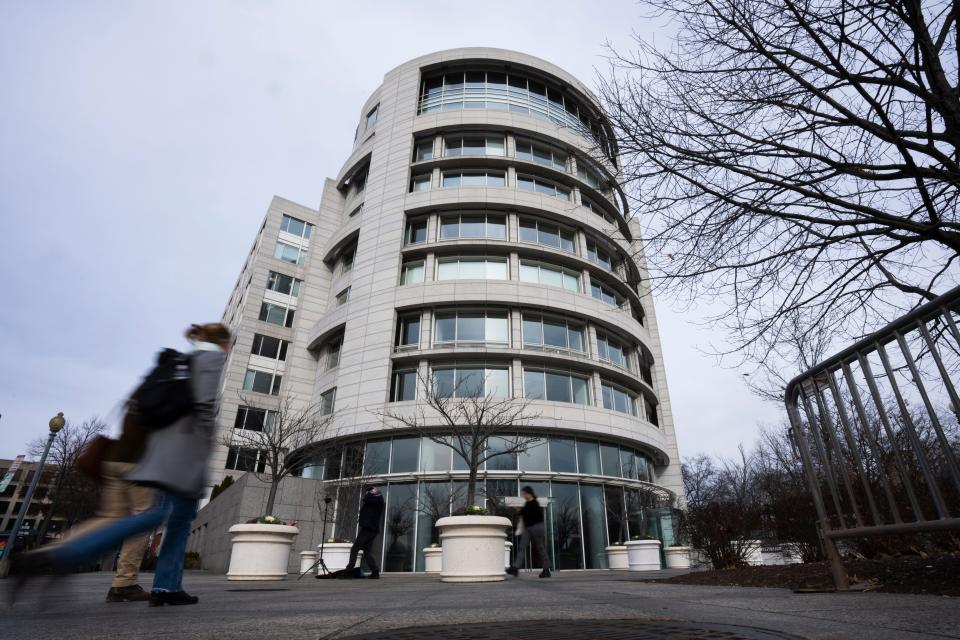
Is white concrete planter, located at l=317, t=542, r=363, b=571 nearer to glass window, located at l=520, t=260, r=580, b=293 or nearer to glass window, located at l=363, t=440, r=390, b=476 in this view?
glass window, located at l=363, t=440, r=390, b=476

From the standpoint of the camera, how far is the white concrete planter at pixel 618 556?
61.7 feet

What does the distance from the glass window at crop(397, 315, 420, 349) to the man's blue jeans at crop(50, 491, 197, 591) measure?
66.3ft

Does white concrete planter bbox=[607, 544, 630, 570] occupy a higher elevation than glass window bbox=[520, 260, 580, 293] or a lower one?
lower

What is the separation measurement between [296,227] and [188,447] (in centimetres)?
3944

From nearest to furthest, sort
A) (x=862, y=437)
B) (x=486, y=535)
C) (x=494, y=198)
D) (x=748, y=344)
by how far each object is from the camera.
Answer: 1. (x=862, y=437)
2. (x=748, y=344)
3. (x=486, y=535)
4. (x=494, y=198)

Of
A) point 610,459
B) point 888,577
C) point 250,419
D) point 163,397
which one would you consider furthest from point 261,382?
point 888,577

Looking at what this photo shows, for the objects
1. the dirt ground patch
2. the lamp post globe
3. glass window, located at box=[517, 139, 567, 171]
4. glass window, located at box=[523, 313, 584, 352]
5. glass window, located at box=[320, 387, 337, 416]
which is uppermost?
glass window, located at box=[517, 139, 567, 171]

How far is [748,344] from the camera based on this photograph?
651 centimetres

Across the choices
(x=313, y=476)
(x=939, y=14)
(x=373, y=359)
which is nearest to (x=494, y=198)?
(x=373, y=359)

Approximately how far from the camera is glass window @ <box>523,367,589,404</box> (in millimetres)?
22891

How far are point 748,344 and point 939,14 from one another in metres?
3.70

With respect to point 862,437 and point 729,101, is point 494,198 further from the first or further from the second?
point 862,437

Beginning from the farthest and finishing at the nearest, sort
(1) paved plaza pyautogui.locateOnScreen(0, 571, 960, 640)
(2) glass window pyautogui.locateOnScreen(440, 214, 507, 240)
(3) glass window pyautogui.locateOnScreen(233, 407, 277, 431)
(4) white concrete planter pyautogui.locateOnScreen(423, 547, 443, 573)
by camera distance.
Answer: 1. (3) glass window pyautogui.locateOnScreen(233, 407, 277, 431)
2. (2) glass window pyautogui.locateOnScreen(440, 214, 507, 240)
3. (4) white concrete planter pyautogui.locateOnScreen(423, 547, 443, 573)
4. (1) paved plaza pyautogui.locateOnScreen(0, 571, 960, 640)

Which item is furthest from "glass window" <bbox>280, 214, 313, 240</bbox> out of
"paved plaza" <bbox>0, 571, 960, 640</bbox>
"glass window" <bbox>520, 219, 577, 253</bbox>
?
"paved plaza" <bbox>0, 571, 960, 640</bbox>
